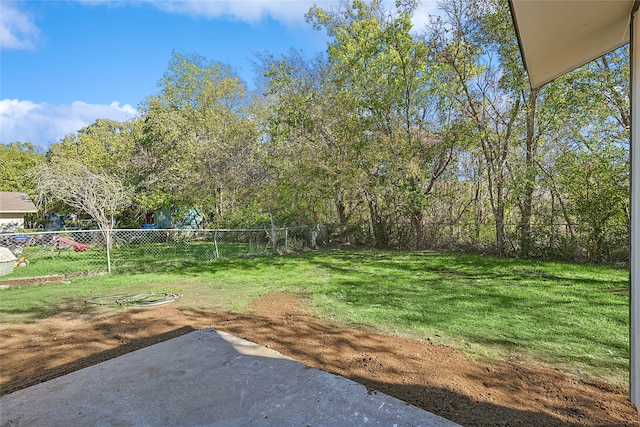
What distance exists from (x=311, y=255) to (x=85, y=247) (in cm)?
910

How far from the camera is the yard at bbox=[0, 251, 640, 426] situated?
242cm

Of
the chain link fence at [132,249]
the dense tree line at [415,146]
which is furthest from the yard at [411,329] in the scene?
the dense tree line at [415,146]

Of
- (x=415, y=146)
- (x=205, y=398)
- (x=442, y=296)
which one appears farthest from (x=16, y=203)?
(x=205, y=398)

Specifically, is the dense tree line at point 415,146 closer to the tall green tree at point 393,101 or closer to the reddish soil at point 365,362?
the tall green tree at point 393,101

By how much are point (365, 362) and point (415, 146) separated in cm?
896

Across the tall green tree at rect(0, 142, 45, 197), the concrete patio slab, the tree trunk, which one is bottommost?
the concrete patio slab

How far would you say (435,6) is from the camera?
32.5ft

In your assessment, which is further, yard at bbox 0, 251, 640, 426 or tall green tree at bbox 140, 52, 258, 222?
tall green tree at bbox 140, 52, 258, 222

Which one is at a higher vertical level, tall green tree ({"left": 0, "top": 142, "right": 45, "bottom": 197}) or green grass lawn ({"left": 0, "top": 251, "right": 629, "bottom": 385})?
tall green tree ({"left": 0, "top": 142, "right": 45, "bottom": 197})

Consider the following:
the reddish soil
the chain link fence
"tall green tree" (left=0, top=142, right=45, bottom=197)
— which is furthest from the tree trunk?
"tall green tree" (left=0, top=142, right=45, bottom=197)

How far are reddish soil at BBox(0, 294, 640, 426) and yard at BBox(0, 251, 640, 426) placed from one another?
0.01 metres

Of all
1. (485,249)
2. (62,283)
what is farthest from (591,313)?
(62,283)

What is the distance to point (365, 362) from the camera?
288cm

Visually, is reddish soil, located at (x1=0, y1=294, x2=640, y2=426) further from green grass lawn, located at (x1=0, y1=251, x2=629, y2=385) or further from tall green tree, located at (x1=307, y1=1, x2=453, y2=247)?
tall green tree, located at (x1=307, y1=1, x2=453, y2=247)
